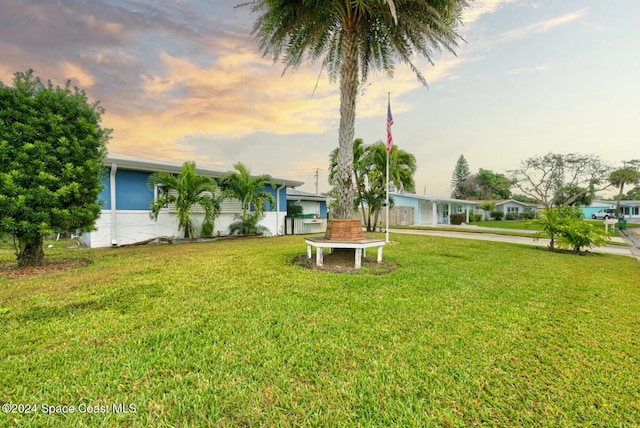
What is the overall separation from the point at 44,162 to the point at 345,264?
273 inches

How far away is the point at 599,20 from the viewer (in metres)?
9.52

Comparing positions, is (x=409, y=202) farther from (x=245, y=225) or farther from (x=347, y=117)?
(x=347, y=117)

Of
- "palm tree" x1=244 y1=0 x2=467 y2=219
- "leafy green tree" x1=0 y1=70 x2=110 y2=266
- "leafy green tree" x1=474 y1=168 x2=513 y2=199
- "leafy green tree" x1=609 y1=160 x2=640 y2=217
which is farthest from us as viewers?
"leafy green tree" x1=474 y1=168 x2=513 y2=199

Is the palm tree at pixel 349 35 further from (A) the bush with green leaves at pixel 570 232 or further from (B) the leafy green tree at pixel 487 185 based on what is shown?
(B) the leafy green tree at pixel 487 185

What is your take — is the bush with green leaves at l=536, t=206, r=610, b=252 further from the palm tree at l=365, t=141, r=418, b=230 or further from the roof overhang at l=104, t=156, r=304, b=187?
the roof overhang at l=104, t=156, r=304, b=187

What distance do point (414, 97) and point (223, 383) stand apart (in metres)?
13.3

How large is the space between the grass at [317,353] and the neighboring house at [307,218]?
11421 mm

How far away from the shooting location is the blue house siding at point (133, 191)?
984 centimetres

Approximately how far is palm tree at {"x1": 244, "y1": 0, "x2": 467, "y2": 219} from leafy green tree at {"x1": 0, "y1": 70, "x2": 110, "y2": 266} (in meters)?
5.53

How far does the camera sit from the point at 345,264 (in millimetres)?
6105

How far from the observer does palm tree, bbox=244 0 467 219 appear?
6.40 m

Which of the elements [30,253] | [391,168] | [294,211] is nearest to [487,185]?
[391,168]

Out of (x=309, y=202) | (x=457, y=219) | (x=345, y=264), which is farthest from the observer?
(x=457, y=219)

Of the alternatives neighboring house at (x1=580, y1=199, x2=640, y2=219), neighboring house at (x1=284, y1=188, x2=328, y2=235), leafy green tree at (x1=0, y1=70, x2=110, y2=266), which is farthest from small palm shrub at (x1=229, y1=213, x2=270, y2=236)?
neighboring house at (x1=580, y1=199, x2=640, y2=219)
